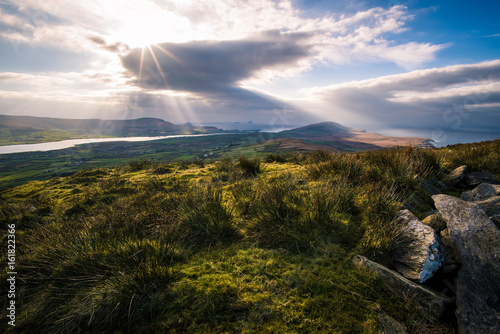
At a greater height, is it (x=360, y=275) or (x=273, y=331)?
(x=360, y=275)

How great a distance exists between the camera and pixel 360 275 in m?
2.39

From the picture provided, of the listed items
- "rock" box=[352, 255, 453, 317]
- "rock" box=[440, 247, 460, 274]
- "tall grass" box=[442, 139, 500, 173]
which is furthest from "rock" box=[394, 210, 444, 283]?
"tall grass" box=[442, 139, 500, 173]

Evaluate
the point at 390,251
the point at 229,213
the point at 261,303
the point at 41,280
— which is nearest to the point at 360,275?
the point at 390,251

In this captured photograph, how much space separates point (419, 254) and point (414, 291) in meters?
0.56

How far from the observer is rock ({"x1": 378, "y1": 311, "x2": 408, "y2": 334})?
1.82 m

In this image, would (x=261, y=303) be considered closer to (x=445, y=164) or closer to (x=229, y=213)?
(x=229, y=213)

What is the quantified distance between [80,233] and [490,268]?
5766mm

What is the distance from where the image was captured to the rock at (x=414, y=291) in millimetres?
1956

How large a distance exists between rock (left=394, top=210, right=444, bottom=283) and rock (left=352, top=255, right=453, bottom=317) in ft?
0.65

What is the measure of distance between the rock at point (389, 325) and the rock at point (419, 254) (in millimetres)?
692

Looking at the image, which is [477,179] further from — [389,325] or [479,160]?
[389,325]

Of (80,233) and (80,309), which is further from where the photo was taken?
(80,233)

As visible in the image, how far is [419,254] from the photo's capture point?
2.41 meters

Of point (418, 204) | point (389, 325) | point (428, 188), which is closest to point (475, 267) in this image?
point (389, 325)
